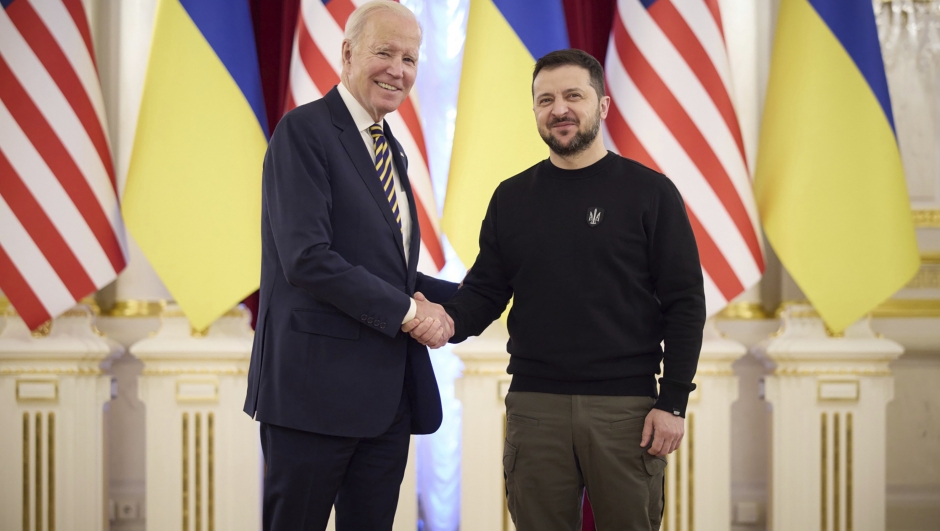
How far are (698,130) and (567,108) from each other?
4.21 feet

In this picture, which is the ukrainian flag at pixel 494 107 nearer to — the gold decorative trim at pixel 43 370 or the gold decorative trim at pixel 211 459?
the gold decorative trim at pixel 211 459

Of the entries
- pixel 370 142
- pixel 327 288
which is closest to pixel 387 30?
pixel 370 142

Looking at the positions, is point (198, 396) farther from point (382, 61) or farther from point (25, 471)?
point (382, 61)

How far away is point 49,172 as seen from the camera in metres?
2.96

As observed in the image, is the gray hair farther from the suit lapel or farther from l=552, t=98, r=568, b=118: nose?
l=552, t=98, r=568, b=118: nose

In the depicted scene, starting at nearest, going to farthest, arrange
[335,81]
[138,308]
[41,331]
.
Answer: [335,81] → [41,331] → [138,308]

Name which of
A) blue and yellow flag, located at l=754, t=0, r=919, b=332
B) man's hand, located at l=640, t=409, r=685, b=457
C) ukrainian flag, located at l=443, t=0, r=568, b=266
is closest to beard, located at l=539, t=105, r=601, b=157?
man's hand, located at l=640, t=409, r=685, b=457

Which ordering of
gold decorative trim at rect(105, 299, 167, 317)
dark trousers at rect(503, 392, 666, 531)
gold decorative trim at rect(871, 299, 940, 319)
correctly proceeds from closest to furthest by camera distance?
dark trousers at rect(503, 392, 666, 531)
gold decorative trim at rect(105, 299, 167, 317)
gold decorative trim at rect(871, 299, 940, 319)

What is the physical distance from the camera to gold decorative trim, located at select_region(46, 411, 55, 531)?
3.05 m

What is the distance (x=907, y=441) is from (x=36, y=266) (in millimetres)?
3846

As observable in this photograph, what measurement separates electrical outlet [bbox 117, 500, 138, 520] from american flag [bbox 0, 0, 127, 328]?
89 centimetres

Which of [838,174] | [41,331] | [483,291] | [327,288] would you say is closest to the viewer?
[327,288]

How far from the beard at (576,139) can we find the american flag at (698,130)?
112 cm

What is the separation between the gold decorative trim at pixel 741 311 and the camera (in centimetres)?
329
